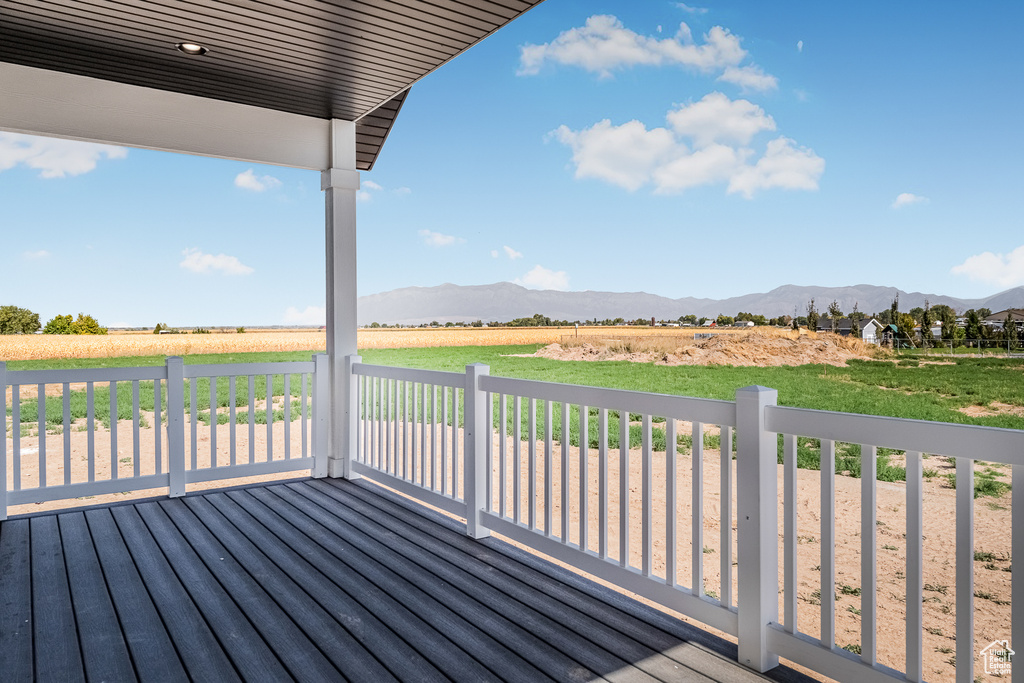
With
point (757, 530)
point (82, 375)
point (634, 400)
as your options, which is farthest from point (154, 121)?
point (757, 530)

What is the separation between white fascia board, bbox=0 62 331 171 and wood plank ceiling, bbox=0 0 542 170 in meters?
0.09

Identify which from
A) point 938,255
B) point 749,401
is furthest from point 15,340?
point 938,255

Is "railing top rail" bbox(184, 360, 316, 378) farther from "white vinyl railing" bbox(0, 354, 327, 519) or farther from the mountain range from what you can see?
the mountain range

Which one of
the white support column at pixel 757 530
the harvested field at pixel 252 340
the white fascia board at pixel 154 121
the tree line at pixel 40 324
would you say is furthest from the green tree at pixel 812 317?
the tree line at pixel 40 324

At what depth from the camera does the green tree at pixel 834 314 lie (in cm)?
1733

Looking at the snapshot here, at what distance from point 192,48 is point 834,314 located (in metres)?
17.8

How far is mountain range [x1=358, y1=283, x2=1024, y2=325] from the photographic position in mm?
23141

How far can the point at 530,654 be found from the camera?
1.96 metres

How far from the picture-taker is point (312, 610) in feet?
7.63

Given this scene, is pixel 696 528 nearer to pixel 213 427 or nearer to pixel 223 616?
pixel 223 616

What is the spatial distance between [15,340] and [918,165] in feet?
85.0

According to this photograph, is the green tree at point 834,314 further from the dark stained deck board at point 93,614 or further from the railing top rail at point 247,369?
the dark stained deck board at point 93,614

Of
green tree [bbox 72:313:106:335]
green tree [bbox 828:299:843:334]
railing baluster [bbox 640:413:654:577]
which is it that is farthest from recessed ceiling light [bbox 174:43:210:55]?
green tree [bbox 828:299:843:334]

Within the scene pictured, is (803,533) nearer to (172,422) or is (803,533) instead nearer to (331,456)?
(331,456)
